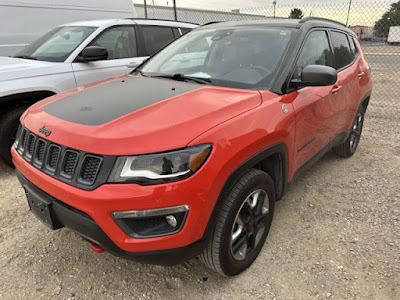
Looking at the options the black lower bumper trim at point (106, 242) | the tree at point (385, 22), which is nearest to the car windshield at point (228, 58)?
the black lower bumper trim at point (106, 242)

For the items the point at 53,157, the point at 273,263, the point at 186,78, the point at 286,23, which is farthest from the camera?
the point at 286,23

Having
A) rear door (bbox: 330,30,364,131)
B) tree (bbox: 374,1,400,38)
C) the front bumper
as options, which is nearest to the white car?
rear door (bbox: 330,30,364,131)

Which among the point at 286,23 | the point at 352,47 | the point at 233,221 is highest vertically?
the point at 286,23

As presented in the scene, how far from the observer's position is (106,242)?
1.83 meters

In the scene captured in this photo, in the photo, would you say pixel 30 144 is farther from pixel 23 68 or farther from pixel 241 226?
pixel 23 68

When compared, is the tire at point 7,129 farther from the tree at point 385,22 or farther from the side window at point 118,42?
the tree at point 385,22

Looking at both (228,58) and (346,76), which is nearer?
(228,58)

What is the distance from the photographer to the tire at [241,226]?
2.02 m

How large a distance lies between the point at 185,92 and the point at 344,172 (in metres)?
2.55

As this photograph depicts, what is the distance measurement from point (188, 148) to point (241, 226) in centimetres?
81

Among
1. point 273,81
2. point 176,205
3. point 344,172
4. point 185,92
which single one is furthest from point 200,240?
point 344,172

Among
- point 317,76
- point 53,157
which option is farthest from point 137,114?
point 317,76

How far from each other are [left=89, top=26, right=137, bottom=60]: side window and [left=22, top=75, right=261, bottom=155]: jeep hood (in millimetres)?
2255

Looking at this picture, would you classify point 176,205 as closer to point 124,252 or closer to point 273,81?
point 124,252
